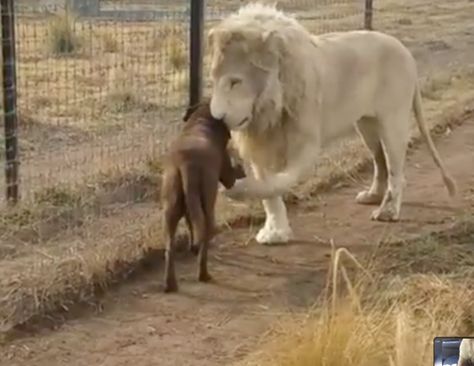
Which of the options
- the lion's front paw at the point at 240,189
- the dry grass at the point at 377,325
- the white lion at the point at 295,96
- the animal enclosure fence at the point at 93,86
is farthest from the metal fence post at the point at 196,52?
the dry grass at the point at 377,325

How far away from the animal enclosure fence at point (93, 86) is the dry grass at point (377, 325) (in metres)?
3.21

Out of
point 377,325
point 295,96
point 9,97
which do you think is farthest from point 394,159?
point 377,325

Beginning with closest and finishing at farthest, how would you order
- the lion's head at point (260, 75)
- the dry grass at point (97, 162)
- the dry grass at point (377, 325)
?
the dry grass at point (377, 325) < the dry grass at point (97, 162) < the lion's head at point (260, 75)

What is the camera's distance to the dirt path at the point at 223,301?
597 cm

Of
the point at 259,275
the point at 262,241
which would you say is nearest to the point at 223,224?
the point at 262,241

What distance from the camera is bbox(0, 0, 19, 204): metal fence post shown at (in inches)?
325

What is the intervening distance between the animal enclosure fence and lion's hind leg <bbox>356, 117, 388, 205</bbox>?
4.51ft

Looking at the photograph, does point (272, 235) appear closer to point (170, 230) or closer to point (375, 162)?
point (170, 230)

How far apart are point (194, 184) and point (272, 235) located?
145 cm

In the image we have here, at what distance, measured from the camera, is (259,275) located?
7.33 metres

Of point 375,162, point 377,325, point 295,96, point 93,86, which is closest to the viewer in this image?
point 377,325

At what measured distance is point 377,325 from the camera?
5.38m

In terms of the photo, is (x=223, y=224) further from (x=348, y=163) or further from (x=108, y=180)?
(x=348, y=163)

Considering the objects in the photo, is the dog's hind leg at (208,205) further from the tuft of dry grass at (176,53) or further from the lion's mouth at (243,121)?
the tuft of dry grass at (176,53)
